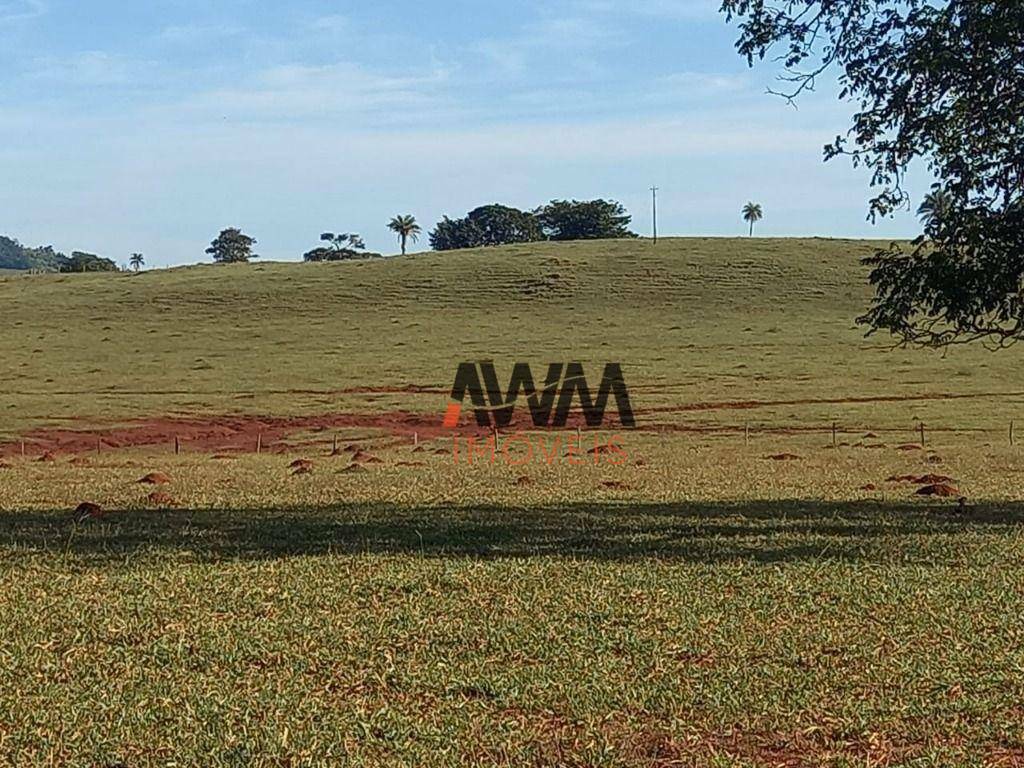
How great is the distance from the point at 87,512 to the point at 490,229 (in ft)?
432

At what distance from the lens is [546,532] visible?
1745 centimetres

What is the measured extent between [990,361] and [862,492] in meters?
41.1

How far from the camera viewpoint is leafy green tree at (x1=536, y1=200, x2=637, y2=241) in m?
140

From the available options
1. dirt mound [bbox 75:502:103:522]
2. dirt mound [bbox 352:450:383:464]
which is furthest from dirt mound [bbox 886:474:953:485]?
dirt mound [bbox 75:502:103:522]

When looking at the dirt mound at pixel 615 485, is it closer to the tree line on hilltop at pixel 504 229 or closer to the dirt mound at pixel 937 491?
the dirt mound at pixel 937 491

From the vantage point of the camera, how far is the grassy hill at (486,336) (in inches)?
2076

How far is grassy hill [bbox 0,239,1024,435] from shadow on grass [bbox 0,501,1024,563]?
85.4ft

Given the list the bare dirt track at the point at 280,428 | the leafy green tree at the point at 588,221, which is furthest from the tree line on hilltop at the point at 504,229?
the bare dirt track at the point at 280,428

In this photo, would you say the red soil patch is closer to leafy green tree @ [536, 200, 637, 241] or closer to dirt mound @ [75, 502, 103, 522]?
dirt mound @ [75, 502, 103, 522]

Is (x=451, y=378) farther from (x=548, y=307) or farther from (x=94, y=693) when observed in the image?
(x=94, y=693)

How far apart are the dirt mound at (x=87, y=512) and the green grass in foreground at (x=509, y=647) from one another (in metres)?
1.67

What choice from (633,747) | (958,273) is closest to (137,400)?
(958,273)

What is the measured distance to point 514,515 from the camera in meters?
19.7

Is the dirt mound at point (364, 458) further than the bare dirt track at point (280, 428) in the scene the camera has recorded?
No
